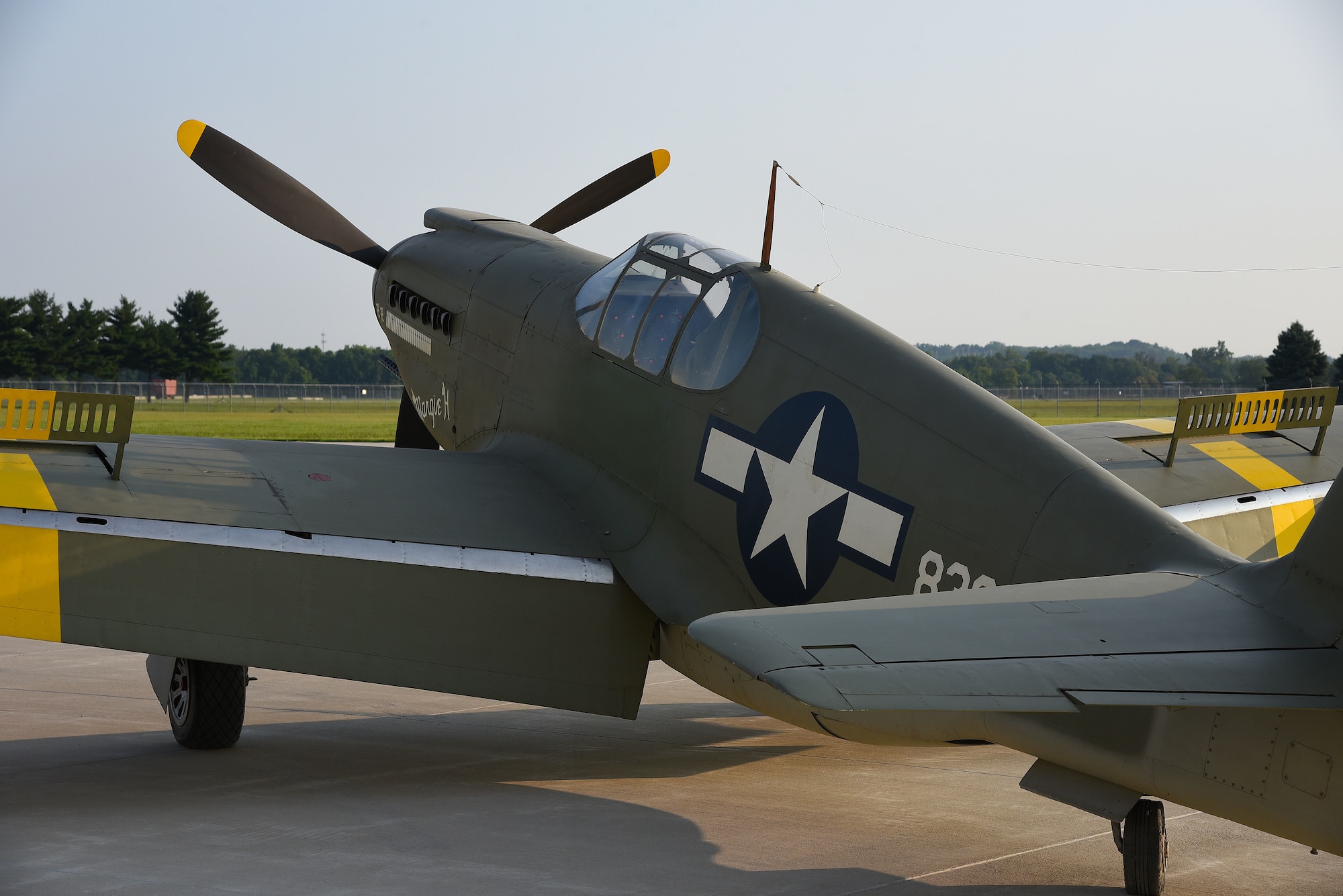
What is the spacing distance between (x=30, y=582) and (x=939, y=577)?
377 cm

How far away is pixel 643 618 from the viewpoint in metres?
6.12

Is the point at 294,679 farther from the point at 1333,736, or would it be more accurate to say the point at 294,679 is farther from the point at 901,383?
the point at 1333,736

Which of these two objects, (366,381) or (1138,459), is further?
(366,381)

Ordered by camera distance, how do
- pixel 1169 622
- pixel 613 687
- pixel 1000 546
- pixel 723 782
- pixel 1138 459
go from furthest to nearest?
pixel 1138 459 → pixel 723 782 → pixel 613 687 → pixel 1000 546 → pixel 1169 622

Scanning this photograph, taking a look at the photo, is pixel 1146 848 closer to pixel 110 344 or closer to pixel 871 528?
pixel 871 528

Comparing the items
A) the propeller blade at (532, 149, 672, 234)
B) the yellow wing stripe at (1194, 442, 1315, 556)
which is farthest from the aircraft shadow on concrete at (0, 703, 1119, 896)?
the propeller blade at (532, 149, 672, 234)

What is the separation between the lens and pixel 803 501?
533 centimetres

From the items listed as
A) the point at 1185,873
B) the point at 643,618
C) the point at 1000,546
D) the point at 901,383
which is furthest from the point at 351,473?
the point at 1185,873

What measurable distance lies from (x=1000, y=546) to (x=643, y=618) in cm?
205

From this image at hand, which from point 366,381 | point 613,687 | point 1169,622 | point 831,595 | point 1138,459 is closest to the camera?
point 1169,622

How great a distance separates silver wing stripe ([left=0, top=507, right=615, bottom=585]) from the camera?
5.51m

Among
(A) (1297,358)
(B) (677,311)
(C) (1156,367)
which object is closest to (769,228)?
(B) (677,311)

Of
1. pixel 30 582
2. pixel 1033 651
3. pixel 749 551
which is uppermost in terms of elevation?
pixel 1033 651

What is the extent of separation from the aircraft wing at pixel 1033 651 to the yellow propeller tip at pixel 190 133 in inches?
337
